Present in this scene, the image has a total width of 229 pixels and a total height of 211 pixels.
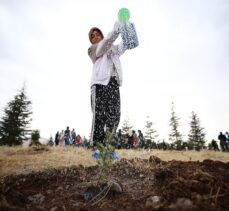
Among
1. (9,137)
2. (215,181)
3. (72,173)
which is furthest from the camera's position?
(9,137)

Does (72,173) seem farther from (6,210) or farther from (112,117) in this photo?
(6,210)

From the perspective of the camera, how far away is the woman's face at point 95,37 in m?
4.34

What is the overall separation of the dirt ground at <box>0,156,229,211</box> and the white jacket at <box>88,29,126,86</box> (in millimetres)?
1316

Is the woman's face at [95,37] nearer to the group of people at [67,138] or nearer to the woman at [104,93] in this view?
the woman at [104,93]

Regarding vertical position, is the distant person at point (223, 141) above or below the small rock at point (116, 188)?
above

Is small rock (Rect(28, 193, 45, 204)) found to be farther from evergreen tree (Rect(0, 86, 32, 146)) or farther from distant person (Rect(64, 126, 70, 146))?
evergreen tree (Rect(0, 86, 32, 146))

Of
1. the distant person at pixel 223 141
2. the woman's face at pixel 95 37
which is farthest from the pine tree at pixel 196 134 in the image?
the woman's face at pixel 95 37

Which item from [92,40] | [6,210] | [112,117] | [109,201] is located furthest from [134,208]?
[92,40]

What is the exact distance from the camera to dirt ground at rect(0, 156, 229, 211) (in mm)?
1799

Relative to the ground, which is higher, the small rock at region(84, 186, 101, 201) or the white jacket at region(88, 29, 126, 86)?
the white jacket at region(88, 29, 126, 86)

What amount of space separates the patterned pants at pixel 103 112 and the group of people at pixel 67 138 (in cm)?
1134

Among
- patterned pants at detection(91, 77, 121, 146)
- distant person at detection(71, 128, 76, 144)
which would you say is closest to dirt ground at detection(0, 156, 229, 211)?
patterned pants at detection(91, 77, 121, 146)

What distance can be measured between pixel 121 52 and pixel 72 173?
209 centimetres

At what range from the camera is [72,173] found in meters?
3.20
